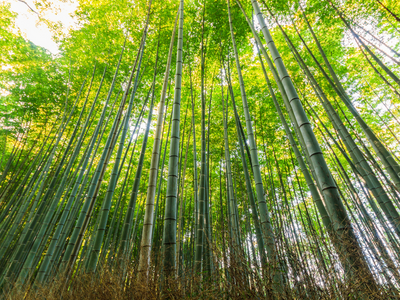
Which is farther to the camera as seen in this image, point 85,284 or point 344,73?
point 344,73

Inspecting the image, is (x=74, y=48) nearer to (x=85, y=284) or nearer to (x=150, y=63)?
(x=150, y=63)

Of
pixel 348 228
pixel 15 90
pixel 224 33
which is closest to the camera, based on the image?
pixel 348 228

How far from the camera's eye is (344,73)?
18.0ft

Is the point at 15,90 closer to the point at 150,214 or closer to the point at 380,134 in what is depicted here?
the point at 150,214

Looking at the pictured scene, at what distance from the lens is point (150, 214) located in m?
1.97

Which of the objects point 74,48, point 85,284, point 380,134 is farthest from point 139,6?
point 380,134

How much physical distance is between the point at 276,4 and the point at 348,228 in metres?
4.63

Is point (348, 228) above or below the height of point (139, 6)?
below

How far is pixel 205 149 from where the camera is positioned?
13.5 ft

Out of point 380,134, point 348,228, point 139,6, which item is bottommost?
point 348,228

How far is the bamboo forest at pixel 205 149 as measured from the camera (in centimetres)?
160

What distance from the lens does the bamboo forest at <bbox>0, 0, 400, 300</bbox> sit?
1599 mm

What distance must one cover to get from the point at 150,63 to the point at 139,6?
124cm

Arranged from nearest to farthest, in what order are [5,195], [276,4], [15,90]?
[276,4] → [5,195] → [15,90]
